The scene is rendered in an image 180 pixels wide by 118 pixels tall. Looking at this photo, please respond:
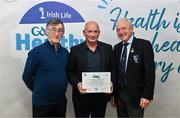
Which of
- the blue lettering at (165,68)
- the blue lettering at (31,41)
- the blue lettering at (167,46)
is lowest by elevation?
the blue lettering at (165,68)

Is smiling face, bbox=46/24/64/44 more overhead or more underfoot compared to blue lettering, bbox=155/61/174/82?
more overhead

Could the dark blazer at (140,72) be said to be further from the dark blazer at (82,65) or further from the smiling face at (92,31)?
the smiling face at (92,31)

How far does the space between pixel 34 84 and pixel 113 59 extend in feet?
2.20

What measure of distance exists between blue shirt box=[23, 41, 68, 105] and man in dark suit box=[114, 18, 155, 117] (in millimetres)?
470

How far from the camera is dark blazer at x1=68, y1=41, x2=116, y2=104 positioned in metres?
2.63

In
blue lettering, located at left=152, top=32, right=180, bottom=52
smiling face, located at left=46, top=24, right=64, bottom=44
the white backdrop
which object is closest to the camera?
smiling face, located at left=46, top=24, right=64, bottom=44

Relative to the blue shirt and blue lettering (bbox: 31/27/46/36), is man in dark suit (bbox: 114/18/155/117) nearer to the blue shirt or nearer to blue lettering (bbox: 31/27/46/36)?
the blue shirt

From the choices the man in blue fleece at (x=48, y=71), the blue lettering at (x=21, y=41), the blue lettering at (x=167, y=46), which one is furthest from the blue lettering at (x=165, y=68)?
the blue lettering at (x=21, y=41)

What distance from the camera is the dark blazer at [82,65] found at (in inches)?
103

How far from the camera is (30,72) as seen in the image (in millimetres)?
2580

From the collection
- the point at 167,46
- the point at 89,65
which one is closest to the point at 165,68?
the point at 167,46

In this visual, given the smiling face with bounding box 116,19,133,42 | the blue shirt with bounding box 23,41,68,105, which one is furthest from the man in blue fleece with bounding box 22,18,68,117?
the smiling face with bounding box 116,19,133,42

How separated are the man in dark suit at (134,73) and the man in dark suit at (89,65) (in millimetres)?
105

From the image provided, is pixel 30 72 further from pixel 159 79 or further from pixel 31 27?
pixel 159 79
